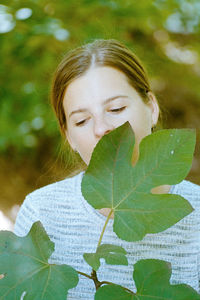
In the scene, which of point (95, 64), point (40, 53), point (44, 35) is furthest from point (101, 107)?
point (40, 53)

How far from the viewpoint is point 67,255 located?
102 cm

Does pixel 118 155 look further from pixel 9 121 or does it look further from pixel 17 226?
pixel 9 121

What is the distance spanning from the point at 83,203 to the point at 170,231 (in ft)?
0.80

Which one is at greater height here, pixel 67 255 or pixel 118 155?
pixel 118 155

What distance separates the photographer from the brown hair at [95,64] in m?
0.96

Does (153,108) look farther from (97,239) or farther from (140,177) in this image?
(140,177)

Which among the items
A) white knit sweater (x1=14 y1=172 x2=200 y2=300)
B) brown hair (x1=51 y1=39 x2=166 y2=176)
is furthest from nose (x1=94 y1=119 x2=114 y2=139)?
white knit sweater (x1=14 y1=172 x2=200 y2=300)

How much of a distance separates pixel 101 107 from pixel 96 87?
56 millimetres

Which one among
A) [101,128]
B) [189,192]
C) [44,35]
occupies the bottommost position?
[189,192]

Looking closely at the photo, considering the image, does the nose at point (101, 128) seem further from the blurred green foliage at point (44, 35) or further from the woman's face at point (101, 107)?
the blurred green foliage at point (44, 35)

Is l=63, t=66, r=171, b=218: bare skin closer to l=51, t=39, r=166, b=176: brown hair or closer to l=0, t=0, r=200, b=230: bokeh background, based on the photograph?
l=51, t=39, r=166, b=176: brown hair

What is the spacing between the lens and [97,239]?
1.02m

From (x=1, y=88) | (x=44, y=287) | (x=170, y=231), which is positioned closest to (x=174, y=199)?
(x=44, y=287)

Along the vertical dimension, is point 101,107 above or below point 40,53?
below
